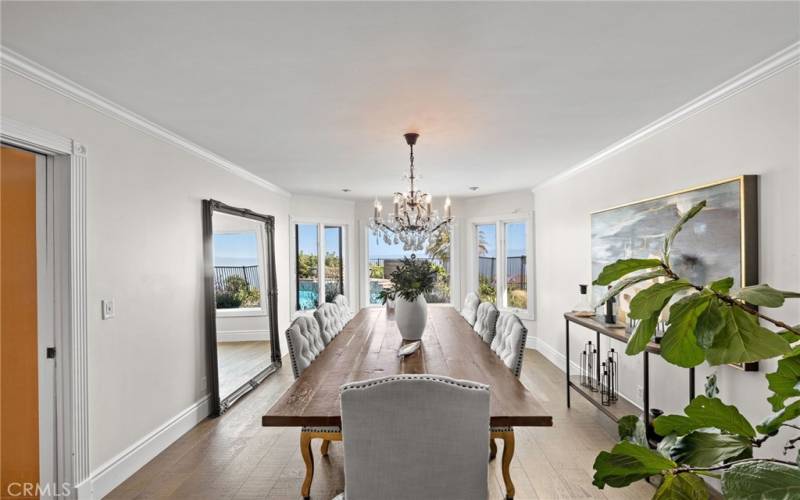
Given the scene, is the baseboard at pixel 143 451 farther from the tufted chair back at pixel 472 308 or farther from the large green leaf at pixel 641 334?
the large green leaf at pixel 641 334

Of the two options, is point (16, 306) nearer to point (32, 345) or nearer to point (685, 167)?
point (32, 345)

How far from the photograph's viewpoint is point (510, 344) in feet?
9.02

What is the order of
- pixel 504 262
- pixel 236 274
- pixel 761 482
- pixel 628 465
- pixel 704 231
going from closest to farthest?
pixel 761 482
pixel 628 465
pixel 704 231
pixel 236 274
pixel 504 262

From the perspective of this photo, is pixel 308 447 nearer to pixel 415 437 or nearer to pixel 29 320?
pixel 415 437

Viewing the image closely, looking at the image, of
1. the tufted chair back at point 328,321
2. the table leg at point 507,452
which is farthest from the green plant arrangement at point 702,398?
the tufted chair back at point 328,321

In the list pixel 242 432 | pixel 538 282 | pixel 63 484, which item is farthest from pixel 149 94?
pixel 538 282

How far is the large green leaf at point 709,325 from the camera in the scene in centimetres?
55

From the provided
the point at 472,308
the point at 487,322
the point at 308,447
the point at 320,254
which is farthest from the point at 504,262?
the point at 308,447

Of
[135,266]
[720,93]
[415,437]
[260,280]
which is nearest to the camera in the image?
[415,437]

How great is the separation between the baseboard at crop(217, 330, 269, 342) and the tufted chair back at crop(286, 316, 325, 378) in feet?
4.26

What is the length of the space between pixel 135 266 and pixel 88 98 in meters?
1.10

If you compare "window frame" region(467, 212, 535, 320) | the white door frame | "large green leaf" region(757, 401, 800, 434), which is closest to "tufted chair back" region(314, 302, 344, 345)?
the white door frame

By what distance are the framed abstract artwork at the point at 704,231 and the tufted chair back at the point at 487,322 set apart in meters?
1.07

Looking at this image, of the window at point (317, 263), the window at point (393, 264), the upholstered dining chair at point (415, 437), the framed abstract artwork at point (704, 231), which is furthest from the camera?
the window at point (393, 264)
